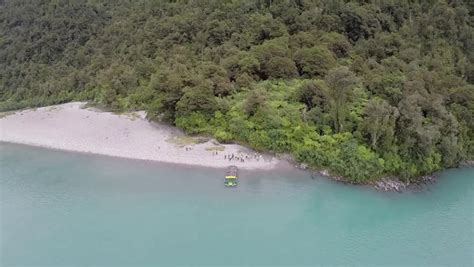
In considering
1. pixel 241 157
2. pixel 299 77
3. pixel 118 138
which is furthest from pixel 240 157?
pixel 299 77

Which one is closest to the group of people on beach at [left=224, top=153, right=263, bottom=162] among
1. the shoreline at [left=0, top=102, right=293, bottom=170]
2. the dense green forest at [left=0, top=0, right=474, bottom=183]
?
the shoreline at [left=0, top=102, right=293, bottom=170]

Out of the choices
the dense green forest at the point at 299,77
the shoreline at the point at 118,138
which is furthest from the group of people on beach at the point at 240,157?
the dense green forest at the point at 299,77

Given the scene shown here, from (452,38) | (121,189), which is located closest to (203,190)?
(121,189)

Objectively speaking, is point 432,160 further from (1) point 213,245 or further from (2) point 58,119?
(2) point 58,119

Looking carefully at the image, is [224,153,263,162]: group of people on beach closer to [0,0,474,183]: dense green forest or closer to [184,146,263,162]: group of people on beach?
[184,146,263,162]: group of people on beach

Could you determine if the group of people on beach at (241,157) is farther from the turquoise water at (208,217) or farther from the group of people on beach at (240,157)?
the turquoise water at (208,217)

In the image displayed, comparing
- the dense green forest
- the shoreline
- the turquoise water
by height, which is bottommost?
the turquoise water
